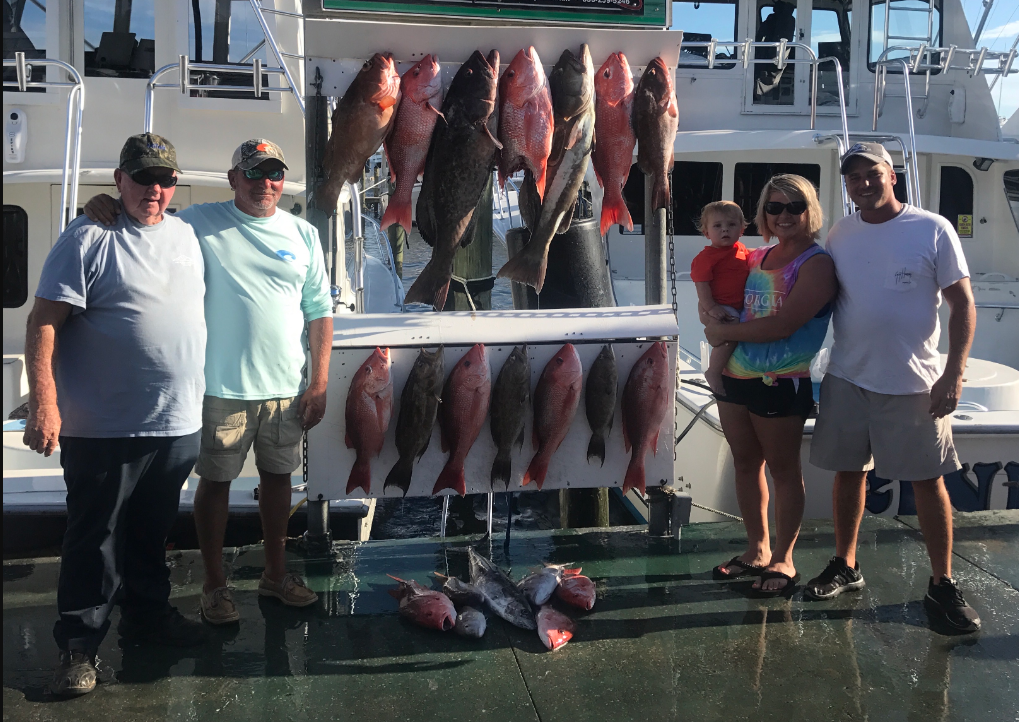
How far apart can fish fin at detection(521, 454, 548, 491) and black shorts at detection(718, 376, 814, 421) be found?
922mm

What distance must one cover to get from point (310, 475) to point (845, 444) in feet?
7.42

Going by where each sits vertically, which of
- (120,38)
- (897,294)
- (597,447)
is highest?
(120,38)

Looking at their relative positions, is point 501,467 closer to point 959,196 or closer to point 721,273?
point 721,273

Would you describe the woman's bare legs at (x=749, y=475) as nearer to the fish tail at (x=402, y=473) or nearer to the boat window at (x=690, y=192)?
the fish tail at (x=402, y=473)

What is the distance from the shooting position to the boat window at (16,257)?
7469mm

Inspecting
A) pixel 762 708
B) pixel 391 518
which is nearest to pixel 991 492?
pixel 762 708

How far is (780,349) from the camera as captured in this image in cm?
362

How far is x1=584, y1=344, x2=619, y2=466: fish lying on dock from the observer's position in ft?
12.5

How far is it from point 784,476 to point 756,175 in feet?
22.7

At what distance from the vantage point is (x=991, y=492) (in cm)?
591

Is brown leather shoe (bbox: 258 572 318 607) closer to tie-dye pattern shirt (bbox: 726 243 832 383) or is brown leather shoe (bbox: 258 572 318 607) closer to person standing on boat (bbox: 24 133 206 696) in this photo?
person standing on boat (bbox: 24 133 206 696)

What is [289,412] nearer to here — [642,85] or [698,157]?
[642,85]

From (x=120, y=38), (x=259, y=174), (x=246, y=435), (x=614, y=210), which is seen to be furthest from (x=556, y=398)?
(x=120, y=38)

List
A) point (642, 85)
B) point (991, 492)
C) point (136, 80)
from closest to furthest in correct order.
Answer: point (642, 85) → point (991, 492) → point (136, 80)
